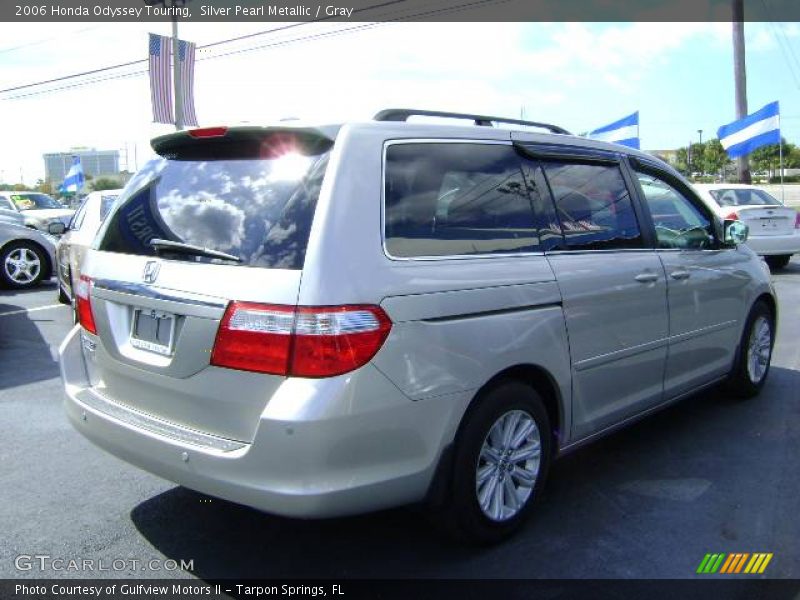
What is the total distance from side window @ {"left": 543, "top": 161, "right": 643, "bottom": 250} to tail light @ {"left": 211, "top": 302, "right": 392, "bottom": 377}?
1467mm

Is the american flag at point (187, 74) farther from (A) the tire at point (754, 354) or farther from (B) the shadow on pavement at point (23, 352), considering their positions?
(A) the tire at point (754, 354)

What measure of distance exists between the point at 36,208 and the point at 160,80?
7396mm

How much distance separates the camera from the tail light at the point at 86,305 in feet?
11.5

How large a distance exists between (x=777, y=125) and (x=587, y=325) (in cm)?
1590

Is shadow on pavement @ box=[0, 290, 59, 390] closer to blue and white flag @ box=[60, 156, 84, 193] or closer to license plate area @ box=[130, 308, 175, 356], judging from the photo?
license plate area @ box=[130, 308, 175, 356]

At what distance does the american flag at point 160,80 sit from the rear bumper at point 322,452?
18476mm

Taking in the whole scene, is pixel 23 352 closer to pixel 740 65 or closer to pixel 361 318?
pixel 361 318

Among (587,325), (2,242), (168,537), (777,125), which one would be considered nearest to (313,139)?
(587,325)

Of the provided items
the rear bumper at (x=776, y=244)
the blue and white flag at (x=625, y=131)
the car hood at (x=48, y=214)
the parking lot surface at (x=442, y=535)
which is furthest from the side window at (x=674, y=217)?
the car hood at (x=48, y=214)

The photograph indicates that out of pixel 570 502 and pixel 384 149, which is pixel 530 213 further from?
pixel 570 502

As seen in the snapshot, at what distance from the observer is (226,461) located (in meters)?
2.74

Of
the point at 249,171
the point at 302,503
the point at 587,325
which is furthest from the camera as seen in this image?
the point at 587,325

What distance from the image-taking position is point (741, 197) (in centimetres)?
1353

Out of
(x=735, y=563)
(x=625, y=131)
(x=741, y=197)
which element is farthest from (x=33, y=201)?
(x=735, y=563)
